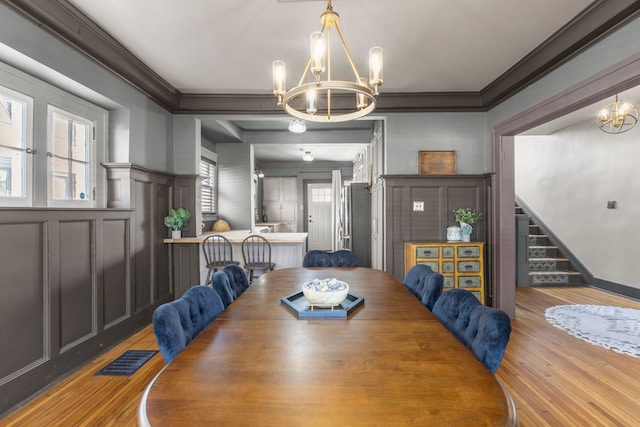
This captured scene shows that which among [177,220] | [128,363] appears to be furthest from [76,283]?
[177,220]

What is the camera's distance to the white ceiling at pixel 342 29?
87.0 inches

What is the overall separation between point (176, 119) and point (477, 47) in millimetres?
3392

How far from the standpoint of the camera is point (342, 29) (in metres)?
2.47

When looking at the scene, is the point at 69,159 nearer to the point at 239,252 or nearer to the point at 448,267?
the point at 239,252

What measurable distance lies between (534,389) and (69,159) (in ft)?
13.0

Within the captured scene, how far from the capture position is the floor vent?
7.91 ft

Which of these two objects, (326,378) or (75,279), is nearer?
(326,378)

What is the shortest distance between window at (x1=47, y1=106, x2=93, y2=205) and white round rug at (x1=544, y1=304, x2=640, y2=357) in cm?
480

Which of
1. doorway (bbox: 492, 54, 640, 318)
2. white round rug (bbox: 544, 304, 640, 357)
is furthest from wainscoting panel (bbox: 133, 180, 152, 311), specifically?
white round rug (bbox: 544, 304, 640, 357)

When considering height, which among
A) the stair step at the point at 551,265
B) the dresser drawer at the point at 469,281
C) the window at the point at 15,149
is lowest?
the stair step at the point at 551,265

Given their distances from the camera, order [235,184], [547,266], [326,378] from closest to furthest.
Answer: [326,378] < [547,266] < [235,184]

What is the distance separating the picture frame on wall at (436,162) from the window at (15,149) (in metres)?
3.70

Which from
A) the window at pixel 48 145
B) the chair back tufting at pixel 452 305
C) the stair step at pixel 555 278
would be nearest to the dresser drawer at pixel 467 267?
the chair back tufting at pixel 452 305

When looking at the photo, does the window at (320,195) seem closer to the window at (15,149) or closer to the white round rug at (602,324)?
the white round rug at (602,324)
